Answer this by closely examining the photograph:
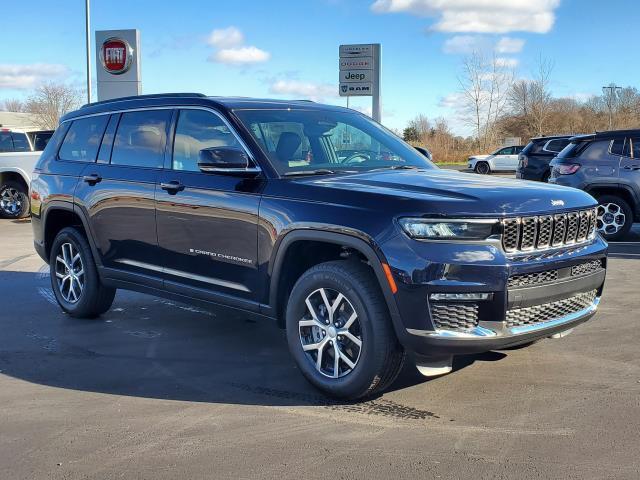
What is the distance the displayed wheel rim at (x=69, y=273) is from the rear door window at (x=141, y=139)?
3.70 feet

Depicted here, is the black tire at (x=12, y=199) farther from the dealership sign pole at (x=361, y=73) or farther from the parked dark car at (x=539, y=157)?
the parked dark car at (x=539, y=157)

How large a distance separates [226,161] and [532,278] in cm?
206

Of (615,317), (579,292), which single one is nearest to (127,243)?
(579,292)

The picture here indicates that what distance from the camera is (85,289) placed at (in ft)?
20.9

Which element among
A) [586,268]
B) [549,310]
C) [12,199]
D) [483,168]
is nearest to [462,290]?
[549,310]

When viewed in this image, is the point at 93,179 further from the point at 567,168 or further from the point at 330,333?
the point at 567,168

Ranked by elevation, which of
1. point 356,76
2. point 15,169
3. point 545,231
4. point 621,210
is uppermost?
point 356,76

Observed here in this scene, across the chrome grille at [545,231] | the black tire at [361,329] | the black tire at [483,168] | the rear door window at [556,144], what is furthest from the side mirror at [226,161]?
the black tire at [483,168]

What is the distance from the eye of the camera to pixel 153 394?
4.48 meters

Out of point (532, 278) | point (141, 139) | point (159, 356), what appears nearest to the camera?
point (532, 278)

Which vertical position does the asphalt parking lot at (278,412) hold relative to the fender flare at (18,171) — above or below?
below

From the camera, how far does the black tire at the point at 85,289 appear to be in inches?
248

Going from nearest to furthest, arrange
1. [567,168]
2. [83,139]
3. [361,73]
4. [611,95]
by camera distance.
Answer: [83,139] < [567,168] < [361,73] < [611,95]

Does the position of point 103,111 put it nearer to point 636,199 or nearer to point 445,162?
point 636,199
